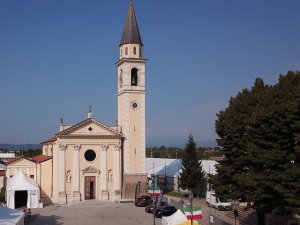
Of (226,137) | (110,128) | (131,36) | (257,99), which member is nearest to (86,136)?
(110,128)

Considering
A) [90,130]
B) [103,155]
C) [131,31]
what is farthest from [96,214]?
[131,31]

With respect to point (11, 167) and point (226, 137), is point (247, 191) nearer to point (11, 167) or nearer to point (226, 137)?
point (226, 137)

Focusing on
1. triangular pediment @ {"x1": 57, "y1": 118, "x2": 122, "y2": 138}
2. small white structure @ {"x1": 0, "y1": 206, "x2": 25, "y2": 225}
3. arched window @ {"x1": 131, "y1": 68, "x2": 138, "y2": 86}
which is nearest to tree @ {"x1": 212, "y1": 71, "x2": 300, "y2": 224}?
small white structure @ {"x1": 0, "y1": 206, "x2": 25, "y2": 225}

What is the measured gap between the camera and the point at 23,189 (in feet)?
146

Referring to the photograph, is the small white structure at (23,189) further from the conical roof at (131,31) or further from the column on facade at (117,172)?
the conical roof at (131,31)

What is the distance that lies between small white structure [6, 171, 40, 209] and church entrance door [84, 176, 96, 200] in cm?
507

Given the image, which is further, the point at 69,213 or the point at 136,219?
the point at 69,213

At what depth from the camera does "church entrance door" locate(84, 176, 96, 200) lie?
4822 centimetres

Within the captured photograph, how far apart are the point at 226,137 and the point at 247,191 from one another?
5290 mm

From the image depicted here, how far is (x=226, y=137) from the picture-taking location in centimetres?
3125

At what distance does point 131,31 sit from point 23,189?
19.3m

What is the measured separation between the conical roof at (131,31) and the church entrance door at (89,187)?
572 inches

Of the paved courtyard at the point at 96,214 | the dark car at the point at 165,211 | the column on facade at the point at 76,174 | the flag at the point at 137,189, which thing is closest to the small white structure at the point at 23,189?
the paved courtyard at the point at 96,214

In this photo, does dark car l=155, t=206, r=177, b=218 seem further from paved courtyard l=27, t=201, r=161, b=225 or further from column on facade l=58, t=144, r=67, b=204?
column on facade l=58, t=144, r=67, b=204
